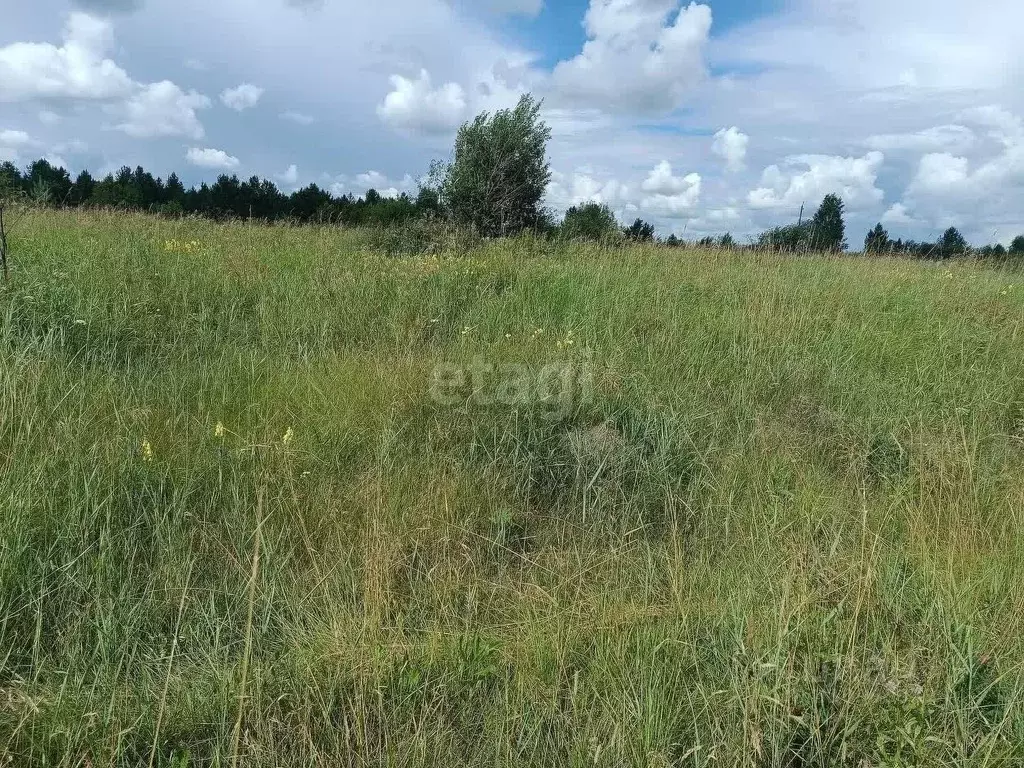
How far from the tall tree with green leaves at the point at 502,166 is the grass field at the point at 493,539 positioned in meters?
12.3

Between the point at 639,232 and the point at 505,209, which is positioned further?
the point at 505,209

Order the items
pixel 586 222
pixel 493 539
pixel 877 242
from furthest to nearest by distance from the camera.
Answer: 1. pixel 586 222
2. pixel 877 242
3. pixel 493 539

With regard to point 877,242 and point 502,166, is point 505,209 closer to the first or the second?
point 502,166

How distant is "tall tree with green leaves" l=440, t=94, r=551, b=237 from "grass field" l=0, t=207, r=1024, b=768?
1227cm

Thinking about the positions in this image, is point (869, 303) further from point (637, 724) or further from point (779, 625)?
point (637, 724)

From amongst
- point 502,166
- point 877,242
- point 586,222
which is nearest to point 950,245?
point 877,242

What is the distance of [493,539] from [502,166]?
15.2m

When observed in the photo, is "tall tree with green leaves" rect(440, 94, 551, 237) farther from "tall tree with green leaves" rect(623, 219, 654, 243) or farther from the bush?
"tall tree with green leaves" rect(623, 219, 654, 243)

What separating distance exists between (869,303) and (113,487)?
583cm

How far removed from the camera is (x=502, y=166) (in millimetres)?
16094

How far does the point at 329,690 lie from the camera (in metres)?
1.55

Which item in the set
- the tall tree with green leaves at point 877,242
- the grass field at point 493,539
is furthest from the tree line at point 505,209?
the grass field at point 493,539

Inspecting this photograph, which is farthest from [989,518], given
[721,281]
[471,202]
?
[471,202]

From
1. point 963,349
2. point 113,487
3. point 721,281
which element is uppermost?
point 721,281
